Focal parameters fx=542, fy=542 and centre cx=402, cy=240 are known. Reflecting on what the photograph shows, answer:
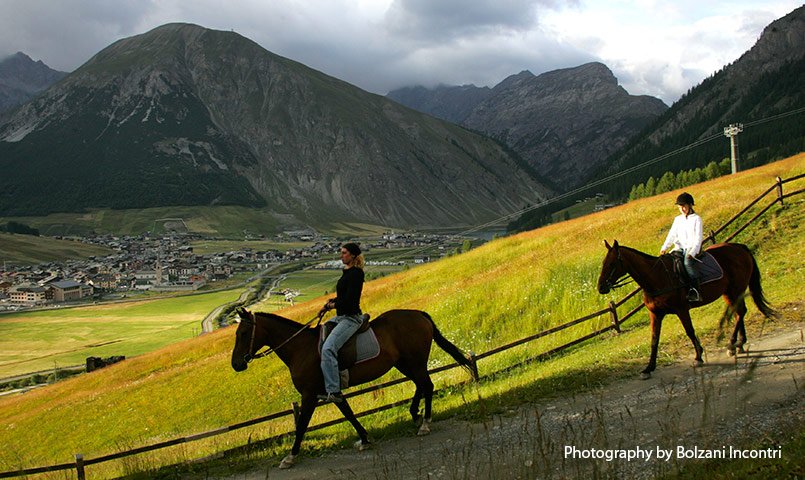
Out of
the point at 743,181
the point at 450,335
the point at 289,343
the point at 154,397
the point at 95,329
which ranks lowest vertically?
the point at 95,329

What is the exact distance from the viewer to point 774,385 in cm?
1077

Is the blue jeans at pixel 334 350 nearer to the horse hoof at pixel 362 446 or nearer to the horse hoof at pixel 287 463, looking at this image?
the horse hoof at pixel 362 446

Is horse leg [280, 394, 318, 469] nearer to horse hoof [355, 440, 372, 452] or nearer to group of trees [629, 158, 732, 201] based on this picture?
horse hoof [355, 440, 372, 452]

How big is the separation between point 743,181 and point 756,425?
34.7 meters

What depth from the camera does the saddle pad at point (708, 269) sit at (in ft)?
46.3

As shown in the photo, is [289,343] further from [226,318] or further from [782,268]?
[226,318]

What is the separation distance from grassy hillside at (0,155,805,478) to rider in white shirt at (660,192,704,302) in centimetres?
211

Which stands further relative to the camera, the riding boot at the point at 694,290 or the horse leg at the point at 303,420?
the riding boot at the point at 694,290

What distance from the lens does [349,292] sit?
12.8 m

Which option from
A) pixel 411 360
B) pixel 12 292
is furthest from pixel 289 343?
pixel 12 292

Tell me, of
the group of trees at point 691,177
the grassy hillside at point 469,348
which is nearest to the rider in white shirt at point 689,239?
the grassy hillside at point 469,348

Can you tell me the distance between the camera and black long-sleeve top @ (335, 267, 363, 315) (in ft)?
41.7

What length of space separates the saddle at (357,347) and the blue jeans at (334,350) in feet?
0.63

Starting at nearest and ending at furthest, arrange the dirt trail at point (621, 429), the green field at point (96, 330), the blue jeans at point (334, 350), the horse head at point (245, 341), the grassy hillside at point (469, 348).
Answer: the dirt trail at point (621, 429) < the blue jeans at point (334, 350) < the horse head at point (245, 341) < the grassy hillside at point (469, 348) < the green field at point (96, 330)
